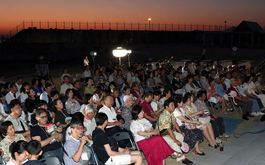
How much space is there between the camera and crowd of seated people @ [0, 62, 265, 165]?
579 centimetres

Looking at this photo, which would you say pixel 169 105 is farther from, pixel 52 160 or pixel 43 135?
pixel 52 160

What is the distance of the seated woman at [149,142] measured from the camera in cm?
686

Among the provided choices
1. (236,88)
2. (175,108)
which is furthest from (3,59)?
(175,108)

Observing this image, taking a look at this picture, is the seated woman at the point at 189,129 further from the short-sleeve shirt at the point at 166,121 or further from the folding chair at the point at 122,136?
the folding chair at the point at 122,136

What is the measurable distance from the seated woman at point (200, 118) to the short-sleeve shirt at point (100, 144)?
9.79ft

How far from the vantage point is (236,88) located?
493 inches

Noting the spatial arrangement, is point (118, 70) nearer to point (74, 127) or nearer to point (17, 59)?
point (74, 127)

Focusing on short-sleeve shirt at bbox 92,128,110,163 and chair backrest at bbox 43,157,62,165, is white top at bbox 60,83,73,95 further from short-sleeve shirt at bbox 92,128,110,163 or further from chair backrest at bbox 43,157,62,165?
chair backrest at bbox 43,157,62,165

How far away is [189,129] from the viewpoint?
802 centimetres

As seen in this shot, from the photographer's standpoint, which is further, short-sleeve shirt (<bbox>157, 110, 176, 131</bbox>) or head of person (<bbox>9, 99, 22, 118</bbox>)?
short-sleeve shirt (<bbox>157, 110, 176, 131</bbox>)

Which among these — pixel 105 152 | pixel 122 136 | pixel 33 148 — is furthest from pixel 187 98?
pixel 33 148

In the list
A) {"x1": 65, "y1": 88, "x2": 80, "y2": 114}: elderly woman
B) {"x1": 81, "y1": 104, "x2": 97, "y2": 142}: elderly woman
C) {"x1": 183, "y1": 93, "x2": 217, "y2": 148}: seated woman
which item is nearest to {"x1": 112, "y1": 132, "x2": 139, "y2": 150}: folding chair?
{"x1": 81, "y1": 104, "x2": 97, "y2": 142}: elderly woman

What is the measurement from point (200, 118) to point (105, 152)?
3241mm

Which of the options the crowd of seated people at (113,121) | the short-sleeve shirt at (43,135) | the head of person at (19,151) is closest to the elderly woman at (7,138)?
the crowd of seated people at (113,121)
